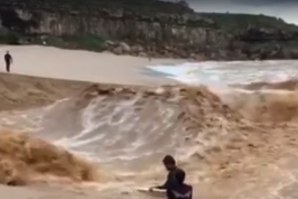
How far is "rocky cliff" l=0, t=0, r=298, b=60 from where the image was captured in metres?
111

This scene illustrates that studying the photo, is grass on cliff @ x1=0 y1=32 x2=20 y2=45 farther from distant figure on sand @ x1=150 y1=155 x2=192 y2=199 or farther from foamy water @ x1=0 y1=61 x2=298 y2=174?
distant figure on sand @ x1=150 y1=155 x2=192 y2=199

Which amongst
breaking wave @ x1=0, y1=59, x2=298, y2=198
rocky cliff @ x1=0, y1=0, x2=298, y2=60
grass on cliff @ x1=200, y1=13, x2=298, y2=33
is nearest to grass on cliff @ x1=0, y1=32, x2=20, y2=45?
rocky cliff @ x1=0, y1=0, x2=298, y2=60

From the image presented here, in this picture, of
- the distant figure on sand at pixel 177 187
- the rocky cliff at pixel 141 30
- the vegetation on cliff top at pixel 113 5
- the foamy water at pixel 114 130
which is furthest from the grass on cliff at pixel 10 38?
the distant figure on sand at pixel 177 187

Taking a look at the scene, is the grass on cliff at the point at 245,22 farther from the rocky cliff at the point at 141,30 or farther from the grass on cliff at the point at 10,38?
the grass on cliff at the point at 10,38

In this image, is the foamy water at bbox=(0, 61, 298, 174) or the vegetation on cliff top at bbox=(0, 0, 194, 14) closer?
the foamy water at bbox=(0, 61, 298, 174)

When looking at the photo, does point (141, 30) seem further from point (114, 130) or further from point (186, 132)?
point (186, 132)

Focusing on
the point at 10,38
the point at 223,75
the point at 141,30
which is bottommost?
the point at 223,75

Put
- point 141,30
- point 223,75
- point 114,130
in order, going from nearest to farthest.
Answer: point 114,130
point 223,75
point 141,30

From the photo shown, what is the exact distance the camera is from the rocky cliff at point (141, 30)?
11144cm

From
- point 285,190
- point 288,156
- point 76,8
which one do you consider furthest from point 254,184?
point 76,8

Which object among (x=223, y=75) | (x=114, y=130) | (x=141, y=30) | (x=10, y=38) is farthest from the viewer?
(x=141, y=30)

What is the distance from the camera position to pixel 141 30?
12850cm

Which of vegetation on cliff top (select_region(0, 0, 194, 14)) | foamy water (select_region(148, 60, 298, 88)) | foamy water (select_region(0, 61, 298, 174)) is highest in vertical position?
vegetation on cliff top (select_region(0, 0, 194, 14))

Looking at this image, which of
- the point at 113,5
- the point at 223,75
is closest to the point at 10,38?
the point at 223,75
